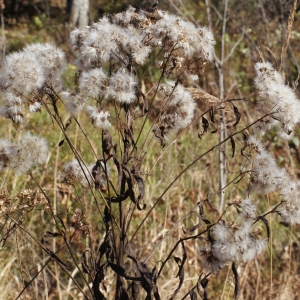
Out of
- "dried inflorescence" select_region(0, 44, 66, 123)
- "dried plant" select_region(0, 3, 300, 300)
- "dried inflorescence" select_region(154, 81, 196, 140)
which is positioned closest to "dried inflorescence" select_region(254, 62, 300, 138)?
"dried plant" select_region(0, 3, 300, 300)

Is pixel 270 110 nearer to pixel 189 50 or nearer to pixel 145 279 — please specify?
pixel 189 50

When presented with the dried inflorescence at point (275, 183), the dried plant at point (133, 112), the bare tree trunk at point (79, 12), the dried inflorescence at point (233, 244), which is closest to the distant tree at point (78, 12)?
the bare tree trunk at point (79, 12)

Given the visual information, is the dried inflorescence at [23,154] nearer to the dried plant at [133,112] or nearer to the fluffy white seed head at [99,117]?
the dried plant at [133,112]

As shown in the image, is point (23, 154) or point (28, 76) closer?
point (28, 76)

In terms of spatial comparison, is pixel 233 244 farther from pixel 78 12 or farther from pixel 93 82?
pixel 78 12

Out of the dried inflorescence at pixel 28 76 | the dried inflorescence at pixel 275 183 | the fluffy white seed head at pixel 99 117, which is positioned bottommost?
the dried inflorescence at pixel 275 183

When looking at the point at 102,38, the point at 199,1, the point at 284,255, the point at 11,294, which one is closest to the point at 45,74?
the point at 102,38

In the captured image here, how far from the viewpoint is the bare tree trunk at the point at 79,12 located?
33.4 feet

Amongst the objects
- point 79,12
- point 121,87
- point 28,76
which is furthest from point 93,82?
point 79,12

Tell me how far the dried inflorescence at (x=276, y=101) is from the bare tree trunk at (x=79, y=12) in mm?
9009

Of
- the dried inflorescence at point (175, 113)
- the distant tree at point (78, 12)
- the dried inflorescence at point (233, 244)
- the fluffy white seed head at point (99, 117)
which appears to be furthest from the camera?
the distant tree at point (78, 12)

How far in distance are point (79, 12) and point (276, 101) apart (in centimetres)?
926

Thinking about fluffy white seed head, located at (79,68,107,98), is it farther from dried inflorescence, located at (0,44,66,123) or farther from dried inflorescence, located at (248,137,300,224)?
dried inflorescence, located at (248,137,300,224)

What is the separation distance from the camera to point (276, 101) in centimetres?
157
